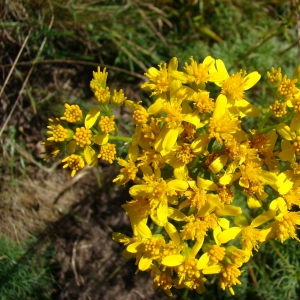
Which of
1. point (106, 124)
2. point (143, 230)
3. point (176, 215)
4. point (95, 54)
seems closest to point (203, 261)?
point (176, 215)

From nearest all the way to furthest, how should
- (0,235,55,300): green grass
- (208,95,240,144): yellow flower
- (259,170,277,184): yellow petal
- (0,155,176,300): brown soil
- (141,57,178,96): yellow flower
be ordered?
(208,95,240,144): yellow flower < (259,170,277,184): yellow petal < (141,57,178,96): yellow flower < (0,235,55,300): green grass < (0,155,176,300): brown soil

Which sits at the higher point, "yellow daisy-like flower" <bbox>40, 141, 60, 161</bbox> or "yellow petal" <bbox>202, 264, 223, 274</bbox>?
"yellow daisy-like flower" <bbox>40, 141, 60, 161</bbox>

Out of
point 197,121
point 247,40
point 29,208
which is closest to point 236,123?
point 197,121

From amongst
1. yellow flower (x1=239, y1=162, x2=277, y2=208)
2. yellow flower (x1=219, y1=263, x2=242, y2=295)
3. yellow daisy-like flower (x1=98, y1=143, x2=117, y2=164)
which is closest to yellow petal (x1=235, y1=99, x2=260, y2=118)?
yellow flower (x1=239, y1=162, x2=277, y2=208)

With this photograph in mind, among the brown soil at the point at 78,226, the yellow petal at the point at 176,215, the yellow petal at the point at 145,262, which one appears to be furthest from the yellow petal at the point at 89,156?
the brown soil at the point at 78,226

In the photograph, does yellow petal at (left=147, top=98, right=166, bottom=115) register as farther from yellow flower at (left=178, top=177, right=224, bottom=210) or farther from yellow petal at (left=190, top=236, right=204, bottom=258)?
yellow petal at (left=190, top=236, right=204, bottom=258)

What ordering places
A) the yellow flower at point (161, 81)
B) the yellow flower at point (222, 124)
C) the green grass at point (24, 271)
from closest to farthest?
the yellow flower at point (222, 124)
the yellow flower at point (161, 81)
the green grass at point (24, 271)

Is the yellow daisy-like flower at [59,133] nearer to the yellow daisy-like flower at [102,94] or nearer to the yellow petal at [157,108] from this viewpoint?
the yellow daisy-like flower at [102,94]
